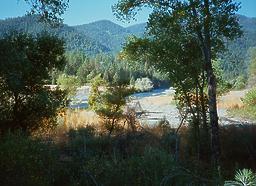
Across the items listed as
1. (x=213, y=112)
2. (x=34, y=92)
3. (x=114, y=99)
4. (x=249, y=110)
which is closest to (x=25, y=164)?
(x=34, y=92)

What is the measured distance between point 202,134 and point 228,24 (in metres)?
5.12

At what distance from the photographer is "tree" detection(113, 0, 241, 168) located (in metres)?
13.6

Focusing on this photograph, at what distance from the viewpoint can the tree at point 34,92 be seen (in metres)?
13.6

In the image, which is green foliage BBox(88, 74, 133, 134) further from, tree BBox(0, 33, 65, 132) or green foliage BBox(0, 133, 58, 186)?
green foliage BBox(0, 133, 58, 186)

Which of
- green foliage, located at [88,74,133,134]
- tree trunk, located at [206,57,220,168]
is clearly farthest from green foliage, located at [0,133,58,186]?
green foliage, located at [88,74,133,134]

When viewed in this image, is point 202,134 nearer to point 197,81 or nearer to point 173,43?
point 197,81

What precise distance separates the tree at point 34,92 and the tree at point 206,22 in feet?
10.1

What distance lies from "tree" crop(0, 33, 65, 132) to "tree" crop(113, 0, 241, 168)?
10.1 feet

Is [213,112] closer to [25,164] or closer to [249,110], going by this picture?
[25,164]

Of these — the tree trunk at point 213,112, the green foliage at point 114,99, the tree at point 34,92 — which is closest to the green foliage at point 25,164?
the tree at point 34,92

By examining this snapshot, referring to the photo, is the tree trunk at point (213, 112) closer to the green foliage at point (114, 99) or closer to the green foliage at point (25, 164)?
the green foliage at point (114, 99)

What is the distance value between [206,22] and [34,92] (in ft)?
21.3

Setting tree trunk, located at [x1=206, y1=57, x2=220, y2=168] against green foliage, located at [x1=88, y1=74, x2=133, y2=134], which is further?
green foliage, located at [x1=88, y1=74, x2=133, y2=134]

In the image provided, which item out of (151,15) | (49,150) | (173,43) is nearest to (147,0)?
(151,15)
